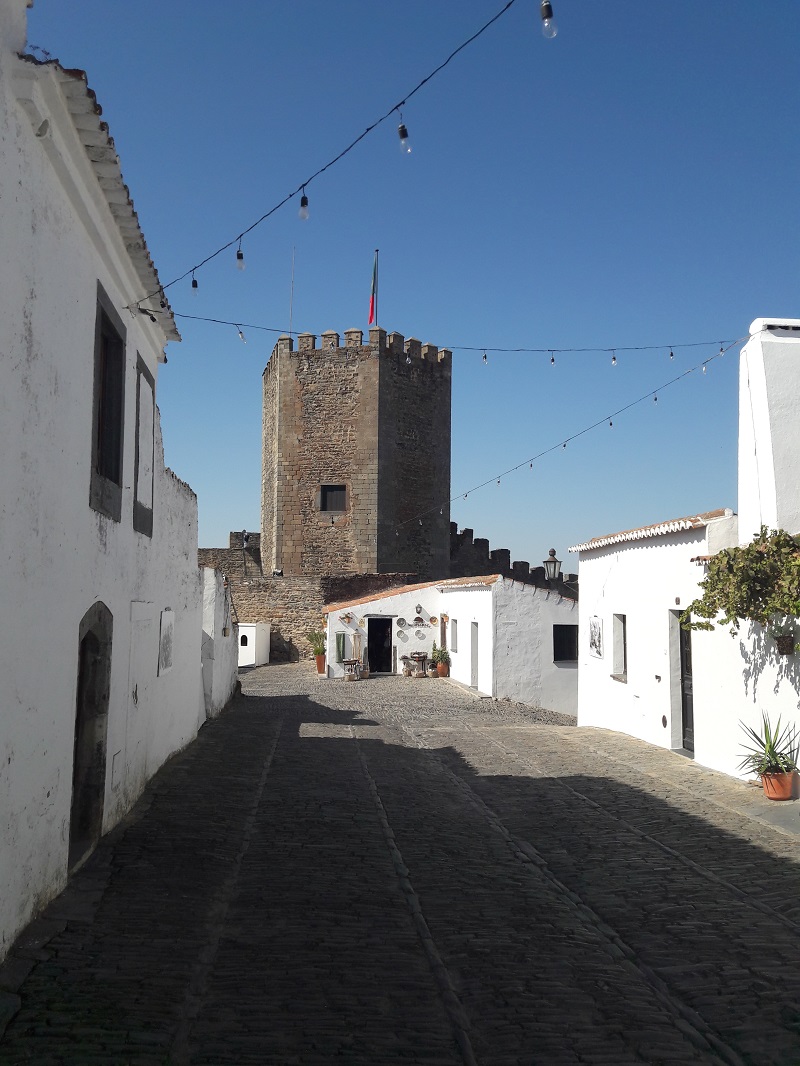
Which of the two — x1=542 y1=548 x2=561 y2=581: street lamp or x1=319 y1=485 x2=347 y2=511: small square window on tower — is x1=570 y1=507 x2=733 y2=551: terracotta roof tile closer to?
x1=542 y1=548 x2=561 y2=581: street lamp

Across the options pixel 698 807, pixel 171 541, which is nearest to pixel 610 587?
pixel 698 807

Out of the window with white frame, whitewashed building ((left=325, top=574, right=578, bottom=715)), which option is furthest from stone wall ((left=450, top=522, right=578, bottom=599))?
the window with white frame

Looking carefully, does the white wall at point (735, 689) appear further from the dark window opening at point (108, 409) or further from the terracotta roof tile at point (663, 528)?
the dark window opening at point (108, 409)

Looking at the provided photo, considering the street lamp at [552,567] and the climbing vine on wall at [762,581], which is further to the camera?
the street lamp at [552,567]

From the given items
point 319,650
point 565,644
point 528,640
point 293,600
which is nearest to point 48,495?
point 528,640

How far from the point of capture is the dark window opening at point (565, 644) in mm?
21016

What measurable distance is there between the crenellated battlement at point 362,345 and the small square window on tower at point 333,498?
17.2 ft

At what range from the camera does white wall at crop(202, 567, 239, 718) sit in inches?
584

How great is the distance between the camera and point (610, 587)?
1399 centimetres

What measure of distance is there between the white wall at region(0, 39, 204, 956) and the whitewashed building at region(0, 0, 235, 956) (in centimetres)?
2

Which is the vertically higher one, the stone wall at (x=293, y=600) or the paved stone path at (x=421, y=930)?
the stone wall at (x=293, y=600)

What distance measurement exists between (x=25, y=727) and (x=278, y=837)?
3.03m

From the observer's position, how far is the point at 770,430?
9.84m

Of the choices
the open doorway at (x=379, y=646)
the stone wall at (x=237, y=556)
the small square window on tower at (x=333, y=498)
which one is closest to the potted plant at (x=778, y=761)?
the open doorway at (x=379, y=646)
